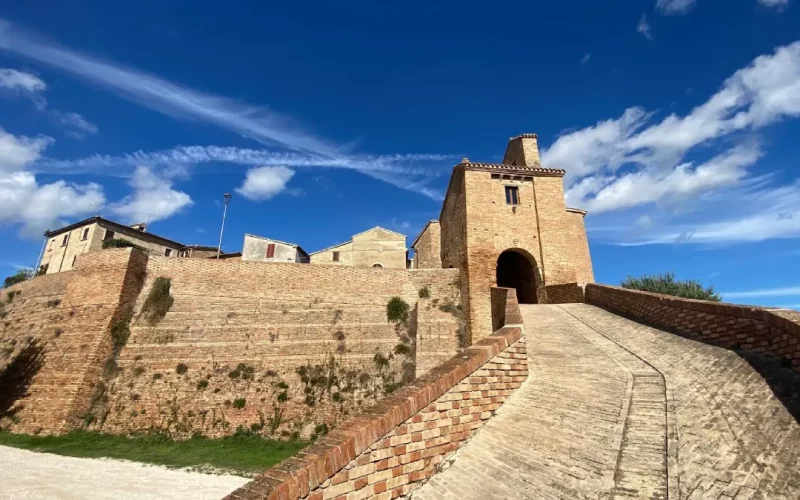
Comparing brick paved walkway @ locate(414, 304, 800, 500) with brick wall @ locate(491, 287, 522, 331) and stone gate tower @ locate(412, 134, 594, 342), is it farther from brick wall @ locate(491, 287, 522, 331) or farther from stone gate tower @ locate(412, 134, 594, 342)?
stone gate tower @ locate(412, 134, 594, 342)

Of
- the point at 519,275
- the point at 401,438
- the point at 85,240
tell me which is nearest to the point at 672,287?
the point at 519,275

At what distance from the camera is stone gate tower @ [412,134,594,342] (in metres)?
16.2

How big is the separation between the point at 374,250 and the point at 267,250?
901 cm

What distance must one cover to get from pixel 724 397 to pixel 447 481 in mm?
3602

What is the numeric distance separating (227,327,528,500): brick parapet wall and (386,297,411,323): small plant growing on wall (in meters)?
10.9

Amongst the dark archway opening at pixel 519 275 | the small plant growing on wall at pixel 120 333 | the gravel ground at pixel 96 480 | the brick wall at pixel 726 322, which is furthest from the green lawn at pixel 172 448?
the dark archway opening at pixel 519 275

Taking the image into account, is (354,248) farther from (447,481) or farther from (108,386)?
(447,481)

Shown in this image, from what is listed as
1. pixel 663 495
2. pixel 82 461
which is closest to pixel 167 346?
pixel 82 461

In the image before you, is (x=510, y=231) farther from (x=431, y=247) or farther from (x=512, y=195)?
(x=431, y=247)

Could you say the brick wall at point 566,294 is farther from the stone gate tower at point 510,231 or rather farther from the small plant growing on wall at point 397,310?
the small plant growing on wall at point 397,310

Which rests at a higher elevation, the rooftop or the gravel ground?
the rooftop

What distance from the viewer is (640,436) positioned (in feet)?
13.5

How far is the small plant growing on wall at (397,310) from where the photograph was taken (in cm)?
1667

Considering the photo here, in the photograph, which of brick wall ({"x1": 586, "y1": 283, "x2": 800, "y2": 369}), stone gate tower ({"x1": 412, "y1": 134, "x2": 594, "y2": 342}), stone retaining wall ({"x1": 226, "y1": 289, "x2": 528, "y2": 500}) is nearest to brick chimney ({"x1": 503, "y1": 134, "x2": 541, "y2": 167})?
stone gate tower ({"x1": 412, "y1": 134, "x2": 594, "y2": 342})
